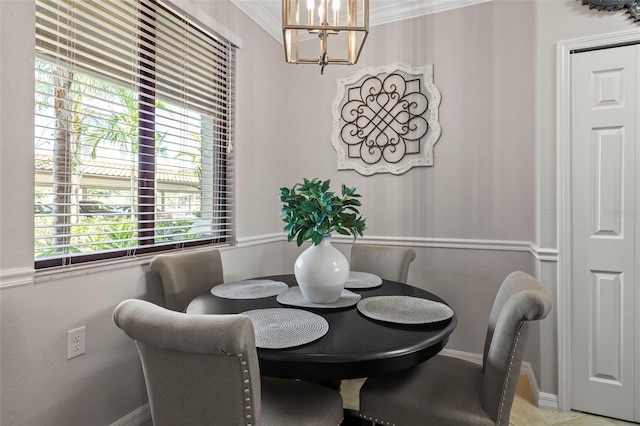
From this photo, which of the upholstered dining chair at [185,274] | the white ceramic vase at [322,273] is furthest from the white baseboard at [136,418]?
the white ceramic vase at [322,273]

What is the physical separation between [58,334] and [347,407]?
1520 mm

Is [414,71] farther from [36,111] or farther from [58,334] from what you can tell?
[58,334]

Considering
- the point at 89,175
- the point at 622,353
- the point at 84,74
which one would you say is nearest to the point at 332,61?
the point at 84,74

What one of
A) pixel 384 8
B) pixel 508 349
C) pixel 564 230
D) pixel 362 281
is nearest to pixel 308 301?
pixel 362 281

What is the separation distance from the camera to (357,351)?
3.53 ft

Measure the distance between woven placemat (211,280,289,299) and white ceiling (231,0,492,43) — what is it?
6.54 feet

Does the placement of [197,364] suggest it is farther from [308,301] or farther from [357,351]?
[308,301]

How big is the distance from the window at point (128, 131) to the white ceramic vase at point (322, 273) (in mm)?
981

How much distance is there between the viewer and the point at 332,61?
1645mm

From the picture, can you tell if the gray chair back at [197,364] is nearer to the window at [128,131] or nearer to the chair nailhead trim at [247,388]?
the chair nailhead trim at [247,388]

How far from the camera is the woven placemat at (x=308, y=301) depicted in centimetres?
152

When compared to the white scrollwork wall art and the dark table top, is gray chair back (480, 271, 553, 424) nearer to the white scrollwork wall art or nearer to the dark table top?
the dark table top

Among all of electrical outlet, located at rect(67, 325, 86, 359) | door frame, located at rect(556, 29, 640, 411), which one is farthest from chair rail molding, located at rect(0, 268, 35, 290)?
door frame, located at rect(556, 29, 640, 411)

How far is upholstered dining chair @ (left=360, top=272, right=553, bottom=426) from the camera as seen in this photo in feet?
3.76
